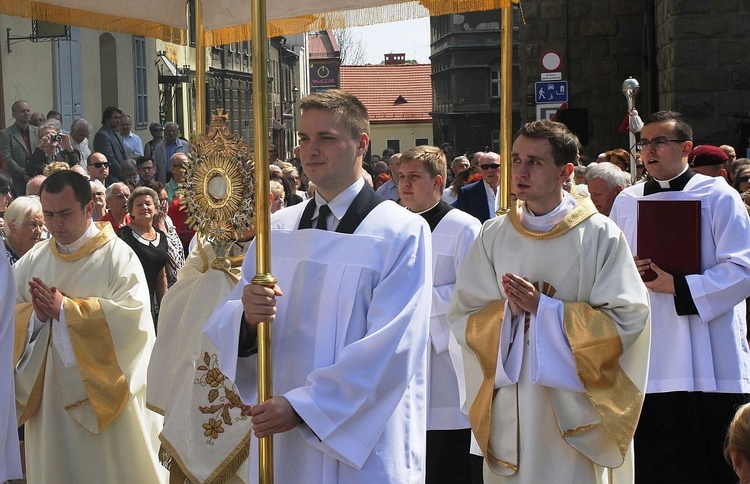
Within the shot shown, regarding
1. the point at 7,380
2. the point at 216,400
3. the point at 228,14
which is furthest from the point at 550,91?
the point at 7,380

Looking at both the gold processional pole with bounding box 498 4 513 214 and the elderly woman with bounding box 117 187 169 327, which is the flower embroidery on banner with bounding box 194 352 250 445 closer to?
the gold processional pole with bounding box 498 4 513 214

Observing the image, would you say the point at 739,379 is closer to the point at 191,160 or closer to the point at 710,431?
the point at 710,431

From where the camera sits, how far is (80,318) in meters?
6.32

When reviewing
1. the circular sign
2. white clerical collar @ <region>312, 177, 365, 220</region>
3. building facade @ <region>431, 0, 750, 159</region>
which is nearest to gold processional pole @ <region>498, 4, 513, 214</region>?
building facade @ <region>431, 0, 750, 159</region>

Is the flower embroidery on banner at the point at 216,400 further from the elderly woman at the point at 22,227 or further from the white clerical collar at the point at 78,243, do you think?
the elderly woman at the point at 22,227

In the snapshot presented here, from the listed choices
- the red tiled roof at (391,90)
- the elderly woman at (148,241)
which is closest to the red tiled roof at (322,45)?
the red tiled roof at (391,90)

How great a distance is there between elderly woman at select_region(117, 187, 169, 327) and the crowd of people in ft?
0.05

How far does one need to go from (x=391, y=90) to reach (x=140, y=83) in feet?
162

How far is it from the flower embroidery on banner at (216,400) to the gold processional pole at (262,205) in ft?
5.62

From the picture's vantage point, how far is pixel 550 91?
57.6 feet

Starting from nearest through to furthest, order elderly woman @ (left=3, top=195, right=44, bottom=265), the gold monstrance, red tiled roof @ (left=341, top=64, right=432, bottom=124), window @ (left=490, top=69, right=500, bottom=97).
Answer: the gold monstrance → elderly woman @ (left=3, top=195, right=44, bottom=265) → window @ (left=490, top=69, right=500, bottom=97) → red tiled roof @ (left=341, top=64, right=432, bottom=124)

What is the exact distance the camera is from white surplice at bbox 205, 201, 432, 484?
4.10 m

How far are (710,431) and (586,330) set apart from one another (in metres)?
1.98

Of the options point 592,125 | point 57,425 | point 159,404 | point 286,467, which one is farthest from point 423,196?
point 592,125
